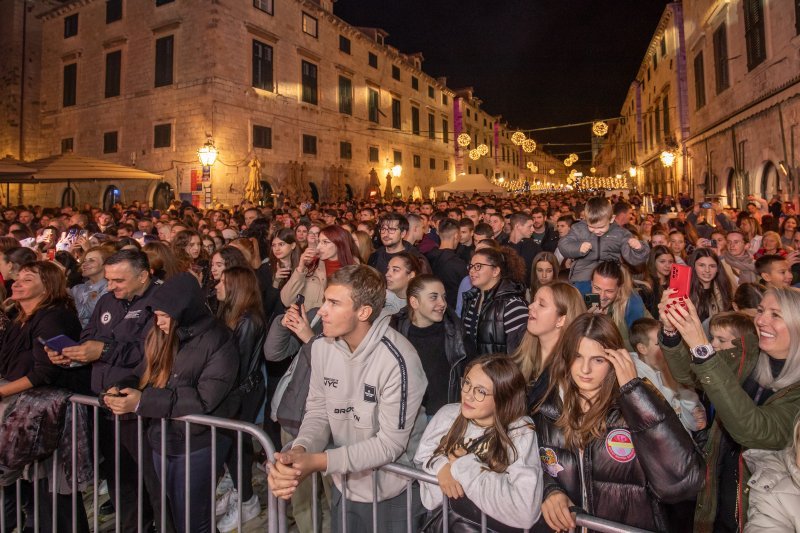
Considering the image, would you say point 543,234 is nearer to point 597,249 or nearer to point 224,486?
point 597,249

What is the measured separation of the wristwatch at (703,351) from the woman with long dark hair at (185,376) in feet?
8.65

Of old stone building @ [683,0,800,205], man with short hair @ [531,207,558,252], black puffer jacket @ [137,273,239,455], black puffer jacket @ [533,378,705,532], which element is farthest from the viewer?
old stone building @ [683,0,800,205]

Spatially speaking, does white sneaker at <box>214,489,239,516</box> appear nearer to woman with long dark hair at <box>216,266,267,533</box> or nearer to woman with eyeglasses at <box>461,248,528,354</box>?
woman with long dark hair at <box>216,266,267,533</box>

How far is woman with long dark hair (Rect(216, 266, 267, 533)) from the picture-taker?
3.84 m

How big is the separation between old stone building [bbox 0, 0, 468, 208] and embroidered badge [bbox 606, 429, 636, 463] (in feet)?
64.2

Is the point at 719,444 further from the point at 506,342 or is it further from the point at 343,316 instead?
the point at 343,316

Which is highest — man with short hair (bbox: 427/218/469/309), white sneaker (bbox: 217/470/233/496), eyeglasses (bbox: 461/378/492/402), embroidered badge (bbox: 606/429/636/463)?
man with short hair (bbox: 427/218/469/309)

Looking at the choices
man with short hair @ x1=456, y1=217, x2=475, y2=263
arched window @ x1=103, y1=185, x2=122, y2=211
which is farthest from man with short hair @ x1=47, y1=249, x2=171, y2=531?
arched window @ x1=103, y1=185, x2=122, y2=211

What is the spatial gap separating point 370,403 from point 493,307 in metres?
1.80

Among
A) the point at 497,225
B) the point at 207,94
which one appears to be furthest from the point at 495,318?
the point at 207,94

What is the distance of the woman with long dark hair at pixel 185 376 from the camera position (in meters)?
3.13

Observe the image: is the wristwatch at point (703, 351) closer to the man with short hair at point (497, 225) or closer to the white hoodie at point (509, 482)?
the white hoodie at point (509, 482)

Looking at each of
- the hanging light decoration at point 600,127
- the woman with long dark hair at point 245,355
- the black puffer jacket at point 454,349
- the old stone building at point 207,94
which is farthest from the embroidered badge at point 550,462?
the old stone building at point 207,94

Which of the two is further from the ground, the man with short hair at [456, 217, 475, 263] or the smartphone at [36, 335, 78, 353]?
the man with short hair at [456, 217, 475, 263]
